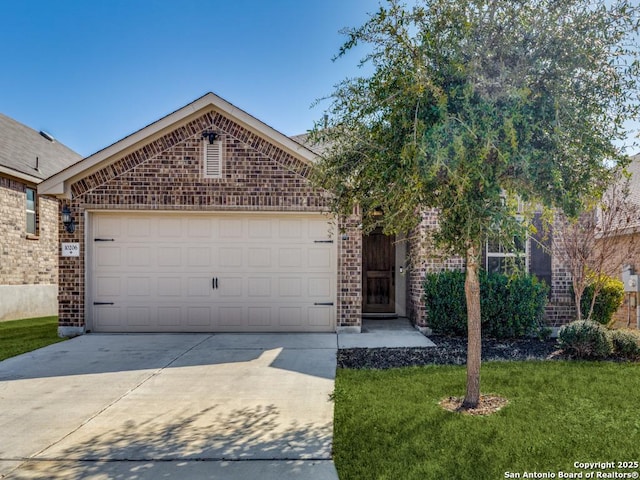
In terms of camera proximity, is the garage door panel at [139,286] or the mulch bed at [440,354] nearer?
the mulch bed at [440,354]

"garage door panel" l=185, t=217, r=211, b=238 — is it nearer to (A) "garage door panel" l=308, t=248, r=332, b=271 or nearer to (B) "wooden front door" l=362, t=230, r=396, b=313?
(A) "garage door panel" l=308, t=248, r=332, b=271

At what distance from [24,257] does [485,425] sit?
13.1 meters

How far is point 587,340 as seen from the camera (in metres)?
6.61

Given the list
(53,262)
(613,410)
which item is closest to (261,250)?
(613,410)

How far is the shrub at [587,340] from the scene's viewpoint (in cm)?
654

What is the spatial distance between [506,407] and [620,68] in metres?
3.52

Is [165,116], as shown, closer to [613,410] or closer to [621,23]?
[621,23]

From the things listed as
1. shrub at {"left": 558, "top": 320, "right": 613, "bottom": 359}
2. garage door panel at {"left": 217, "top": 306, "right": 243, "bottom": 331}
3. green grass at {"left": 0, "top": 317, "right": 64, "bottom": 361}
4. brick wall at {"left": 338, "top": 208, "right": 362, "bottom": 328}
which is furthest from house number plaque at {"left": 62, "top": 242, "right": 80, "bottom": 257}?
shrub at {"left": 558, "top": 320, "right": 613, "bottom": 359}

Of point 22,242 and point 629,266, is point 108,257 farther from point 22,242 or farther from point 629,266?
point 629,266

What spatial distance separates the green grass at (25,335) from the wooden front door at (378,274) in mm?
6967

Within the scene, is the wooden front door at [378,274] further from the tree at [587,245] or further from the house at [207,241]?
the tree at [587,245]

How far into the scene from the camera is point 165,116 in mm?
8625

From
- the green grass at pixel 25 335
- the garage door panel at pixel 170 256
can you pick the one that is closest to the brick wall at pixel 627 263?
the garage door panel at pixel 170 256

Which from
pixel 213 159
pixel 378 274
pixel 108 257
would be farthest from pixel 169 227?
pixel 378 274
